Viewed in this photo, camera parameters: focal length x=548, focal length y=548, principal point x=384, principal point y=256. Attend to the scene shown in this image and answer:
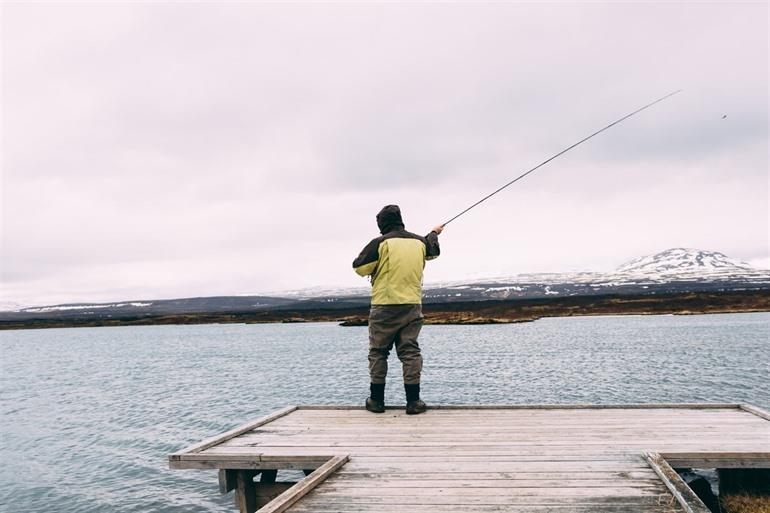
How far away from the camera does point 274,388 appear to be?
27312 millimetres

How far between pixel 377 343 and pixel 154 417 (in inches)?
656

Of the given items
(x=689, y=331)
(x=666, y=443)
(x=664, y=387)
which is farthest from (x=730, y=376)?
(x=689, y=331)

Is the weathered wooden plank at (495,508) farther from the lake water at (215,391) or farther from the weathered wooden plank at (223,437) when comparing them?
the lake water at (215,391)

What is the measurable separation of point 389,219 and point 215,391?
71.3 feet

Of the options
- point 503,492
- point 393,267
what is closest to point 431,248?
point 393,267

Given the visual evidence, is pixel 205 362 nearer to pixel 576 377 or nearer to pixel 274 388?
pixel 274 388

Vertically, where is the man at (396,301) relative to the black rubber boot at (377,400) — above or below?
above

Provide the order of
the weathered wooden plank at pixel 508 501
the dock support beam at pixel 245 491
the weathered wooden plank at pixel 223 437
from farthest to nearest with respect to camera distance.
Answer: the dock support beam at pixel 245 491 → the weathered wooden plank at pixel 223 437 → the weathered wooden plank at pixel 508 501

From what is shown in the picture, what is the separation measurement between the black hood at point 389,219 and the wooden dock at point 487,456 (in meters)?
2.86

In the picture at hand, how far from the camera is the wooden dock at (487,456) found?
4738 mm

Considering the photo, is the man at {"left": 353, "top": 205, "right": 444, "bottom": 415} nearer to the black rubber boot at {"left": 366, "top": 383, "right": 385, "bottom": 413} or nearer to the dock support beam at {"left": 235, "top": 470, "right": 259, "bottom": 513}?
the black rubber boot at {"left": 366, "top": 383, "right": 385, "bottom": 413}

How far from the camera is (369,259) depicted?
26.5 feet

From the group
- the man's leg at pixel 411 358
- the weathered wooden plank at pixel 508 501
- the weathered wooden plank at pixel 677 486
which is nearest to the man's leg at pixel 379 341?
the man's leg at pixel 411 358

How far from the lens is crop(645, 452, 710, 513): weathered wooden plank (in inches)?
174
